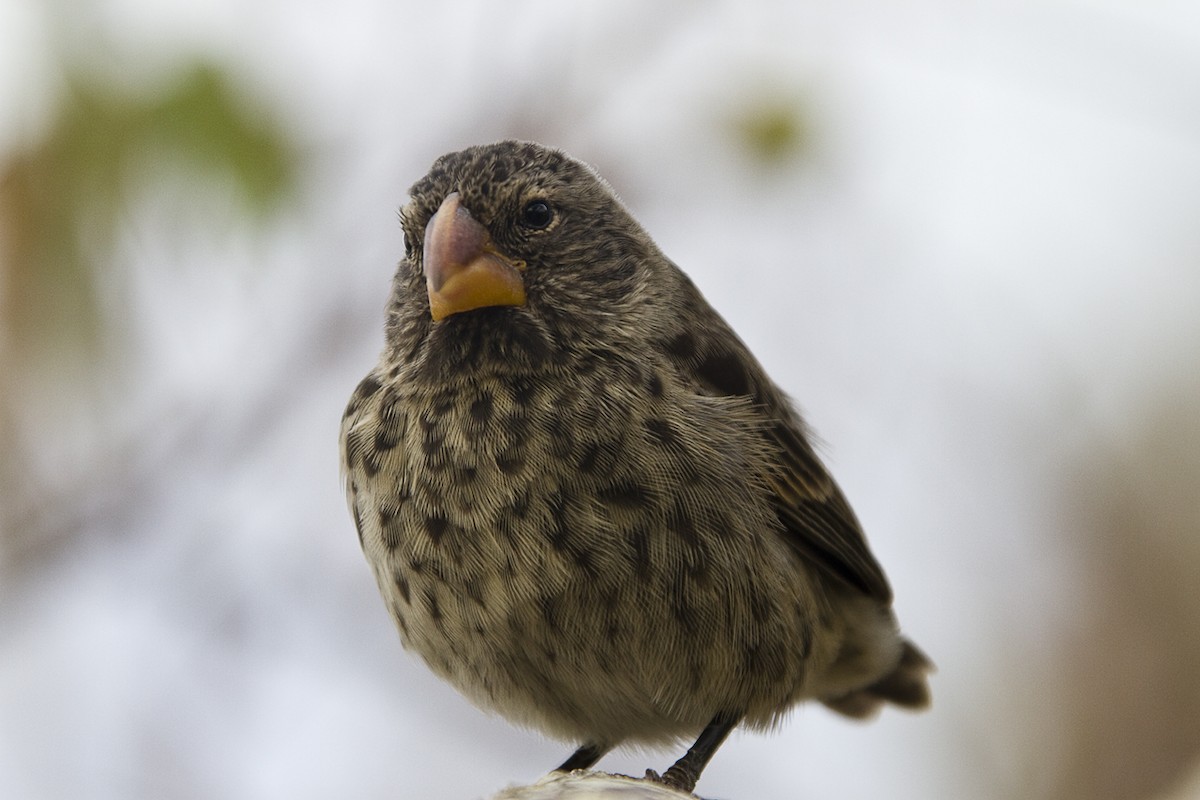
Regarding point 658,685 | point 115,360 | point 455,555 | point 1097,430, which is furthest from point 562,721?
point 1097,430

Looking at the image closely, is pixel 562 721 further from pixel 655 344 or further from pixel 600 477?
pixel 655 344

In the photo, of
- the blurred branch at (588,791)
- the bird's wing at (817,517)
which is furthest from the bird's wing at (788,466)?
the blurred branch at (588,791)

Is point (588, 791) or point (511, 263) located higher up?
point (511, 263)

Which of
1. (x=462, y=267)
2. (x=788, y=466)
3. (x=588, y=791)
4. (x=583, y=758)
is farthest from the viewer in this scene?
(x=583, y=758)

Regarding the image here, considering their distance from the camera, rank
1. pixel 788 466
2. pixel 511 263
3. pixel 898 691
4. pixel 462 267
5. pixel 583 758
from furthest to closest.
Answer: pixel 898 691
pixel 583 758
pixel 788 466
pixel 511 263
pixel 462 267

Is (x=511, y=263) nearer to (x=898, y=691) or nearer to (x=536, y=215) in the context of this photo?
(x=536, y=215)

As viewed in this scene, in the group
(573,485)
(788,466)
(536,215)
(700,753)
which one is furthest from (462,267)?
(700,753)

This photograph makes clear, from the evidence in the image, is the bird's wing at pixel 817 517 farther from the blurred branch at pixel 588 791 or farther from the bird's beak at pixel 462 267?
the blurred branch at pixel 588 791
